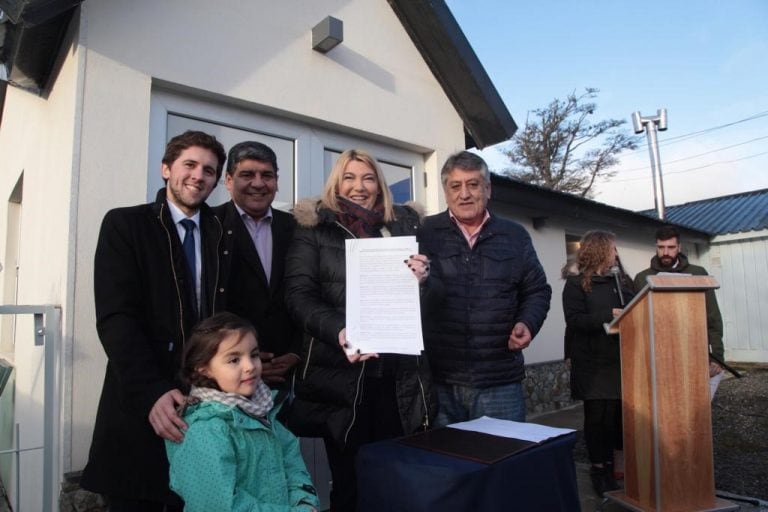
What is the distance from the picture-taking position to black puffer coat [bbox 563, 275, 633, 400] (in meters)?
3.82

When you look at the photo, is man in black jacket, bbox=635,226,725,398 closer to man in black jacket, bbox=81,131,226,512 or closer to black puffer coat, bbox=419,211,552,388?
black puffer coat, bbox=419,211,552,388

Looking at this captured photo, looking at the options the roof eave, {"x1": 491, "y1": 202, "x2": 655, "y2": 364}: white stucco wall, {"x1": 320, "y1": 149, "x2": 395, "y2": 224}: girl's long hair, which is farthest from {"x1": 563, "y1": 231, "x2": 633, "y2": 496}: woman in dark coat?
{"x1": 491, "y1": 202, "x2": 655, "y2": 364}: white stucco wall

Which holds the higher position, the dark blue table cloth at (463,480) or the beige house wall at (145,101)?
the beige house wall at (145,101)

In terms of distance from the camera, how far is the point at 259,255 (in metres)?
2.48

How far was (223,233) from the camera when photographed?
2221 mm

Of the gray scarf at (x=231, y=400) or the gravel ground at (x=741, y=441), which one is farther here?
the gravel ground at (x=741, y=441)

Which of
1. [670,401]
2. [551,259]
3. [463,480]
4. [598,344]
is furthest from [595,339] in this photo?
[551,259]

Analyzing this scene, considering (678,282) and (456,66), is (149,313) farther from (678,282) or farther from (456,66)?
(456,66)

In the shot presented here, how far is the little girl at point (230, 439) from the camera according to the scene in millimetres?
1580

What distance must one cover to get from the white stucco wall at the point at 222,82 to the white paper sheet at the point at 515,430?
78.4 inches

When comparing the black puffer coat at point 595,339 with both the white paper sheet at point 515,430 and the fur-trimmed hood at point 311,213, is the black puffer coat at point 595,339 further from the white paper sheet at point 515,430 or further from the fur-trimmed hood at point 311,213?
the fur-trimmed hood at point 311,213

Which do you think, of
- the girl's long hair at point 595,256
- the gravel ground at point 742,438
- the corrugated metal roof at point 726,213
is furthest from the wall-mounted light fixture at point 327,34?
the corrugated metal roof at point 726,213

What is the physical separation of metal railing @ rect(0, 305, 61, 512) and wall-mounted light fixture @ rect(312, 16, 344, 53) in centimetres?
256

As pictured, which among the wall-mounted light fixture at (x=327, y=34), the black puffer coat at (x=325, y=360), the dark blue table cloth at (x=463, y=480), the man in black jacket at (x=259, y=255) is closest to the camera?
the dark blue table cloth at (x=463, y=480)
